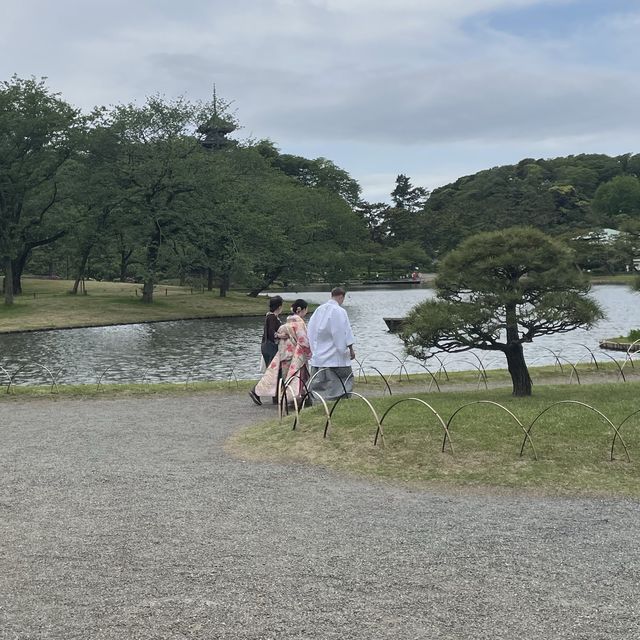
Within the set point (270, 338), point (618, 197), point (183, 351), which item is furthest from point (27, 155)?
point (618, 197)

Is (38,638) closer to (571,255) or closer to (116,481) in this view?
(116,481)

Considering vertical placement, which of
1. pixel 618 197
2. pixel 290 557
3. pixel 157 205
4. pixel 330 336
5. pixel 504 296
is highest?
pixel 618 197

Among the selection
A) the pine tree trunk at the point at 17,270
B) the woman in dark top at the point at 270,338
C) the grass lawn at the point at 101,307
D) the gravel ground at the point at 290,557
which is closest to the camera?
the gravel ground at the point at 290,557

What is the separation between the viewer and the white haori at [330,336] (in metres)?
10.7

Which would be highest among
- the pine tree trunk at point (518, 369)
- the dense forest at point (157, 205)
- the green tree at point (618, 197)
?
the green tree at point (618, 197)

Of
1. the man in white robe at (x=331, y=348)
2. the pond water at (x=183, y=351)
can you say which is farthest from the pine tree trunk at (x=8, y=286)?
the man in white robe at (x=331, y=348)

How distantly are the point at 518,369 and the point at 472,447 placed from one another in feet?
12.5

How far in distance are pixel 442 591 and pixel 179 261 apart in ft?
127

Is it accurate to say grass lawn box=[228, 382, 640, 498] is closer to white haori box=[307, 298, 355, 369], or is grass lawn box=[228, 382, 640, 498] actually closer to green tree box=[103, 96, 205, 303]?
white haori box=[307, 298, 355, 369]

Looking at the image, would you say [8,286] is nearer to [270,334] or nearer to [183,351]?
[183,351]

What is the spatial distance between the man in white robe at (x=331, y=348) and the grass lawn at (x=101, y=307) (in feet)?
82.4

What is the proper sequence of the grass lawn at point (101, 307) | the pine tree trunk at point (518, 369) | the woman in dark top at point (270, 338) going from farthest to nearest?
the grass lawn at point (101, 307), the woman in dark top at point (270, 338), the pine tree trunk at point (518, 369)

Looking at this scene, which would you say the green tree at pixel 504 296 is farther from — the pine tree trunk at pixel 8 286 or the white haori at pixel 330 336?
the pine tree trunk at pixel 8 286

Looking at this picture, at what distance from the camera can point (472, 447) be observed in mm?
8242
